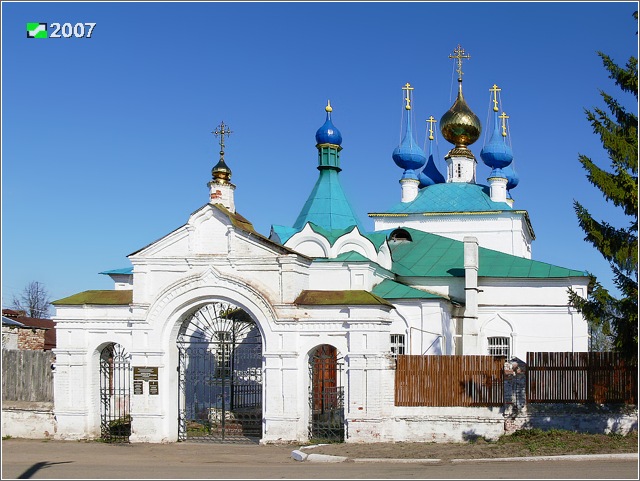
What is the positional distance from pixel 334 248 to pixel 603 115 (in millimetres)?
10334

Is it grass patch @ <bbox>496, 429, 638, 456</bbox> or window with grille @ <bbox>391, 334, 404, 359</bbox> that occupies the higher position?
window with grille @ <bbox>391, 334, 404, 359</bbox>

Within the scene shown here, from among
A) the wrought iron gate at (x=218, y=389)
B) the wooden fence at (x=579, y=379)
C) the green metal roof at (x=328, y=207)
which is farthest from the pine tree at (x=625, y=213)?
the green metal roof at (x=328, y=207)

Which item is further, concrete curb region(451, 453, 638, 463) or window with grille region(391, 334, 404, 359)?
window with grille region(391, 334, 404, 359)

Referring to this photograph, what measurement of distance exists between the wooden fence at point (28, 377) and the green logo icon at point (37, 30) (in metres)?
7.13

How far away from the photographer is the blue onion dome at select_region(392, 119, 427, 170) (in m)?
35.3

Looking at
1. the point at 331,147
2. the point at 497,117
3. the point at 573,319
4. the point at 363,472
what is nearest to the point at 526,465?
the point at 363,472

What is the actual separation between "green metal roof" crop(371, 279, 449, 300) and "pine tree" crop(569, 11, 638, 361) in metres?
9.02

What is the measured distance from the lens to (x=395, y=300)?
79.2ft

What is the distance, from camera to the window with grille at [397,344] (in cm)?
2411

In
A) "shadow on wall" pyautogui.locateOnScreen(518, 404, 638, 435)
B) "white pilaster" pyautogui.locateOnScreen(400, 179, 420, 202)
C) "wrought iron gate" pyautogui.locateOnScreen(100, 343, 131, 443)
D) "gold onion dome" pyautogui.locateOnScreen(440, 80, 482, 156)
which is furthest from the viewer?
"gold onion dome" pyautogui.locateOnScreen(440, 80, 482, 156)

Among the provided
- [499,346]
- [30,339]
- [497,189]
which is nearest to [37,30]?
[30,339]

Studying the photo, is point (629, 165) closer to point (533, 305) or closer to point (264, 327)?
point (264, 327)

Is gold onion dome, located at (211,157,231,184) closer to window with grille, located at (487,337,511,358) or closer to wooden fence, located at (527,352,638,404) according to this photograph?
wooden fence, located at (527,352,638,404)

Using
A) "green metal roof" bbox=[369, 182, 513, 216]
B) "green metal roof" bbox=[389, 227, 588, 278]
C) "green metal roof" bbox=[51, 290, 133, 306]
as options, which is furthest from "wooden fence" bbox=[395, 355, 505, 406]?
"green metal roof" bbox=[369, 182, 513, 216]
